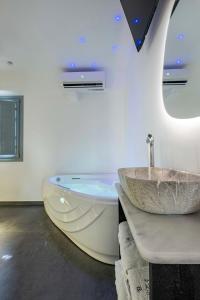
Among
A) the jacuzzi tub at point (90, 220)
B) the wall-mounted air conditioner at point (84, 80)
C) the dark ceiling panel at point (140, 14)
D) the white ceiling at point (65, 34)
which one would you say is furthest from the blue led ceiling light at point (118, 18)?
the jacuzzi tub at point (90, 220)

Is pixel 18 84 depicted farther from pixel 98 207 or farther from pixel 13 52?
pixel 98 207

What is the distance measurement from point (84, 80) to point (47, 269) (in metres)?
2.88

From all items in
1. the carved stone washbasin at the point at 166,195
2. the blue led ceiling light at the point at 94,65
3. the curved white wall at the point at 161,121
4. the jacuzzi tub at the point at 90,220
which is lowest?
the jacuzzi tub at the point at 90,220

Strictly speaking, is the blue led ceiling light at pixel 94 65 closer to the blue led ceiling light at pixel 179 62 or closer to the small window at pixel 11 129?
the small window at pixel 11 129

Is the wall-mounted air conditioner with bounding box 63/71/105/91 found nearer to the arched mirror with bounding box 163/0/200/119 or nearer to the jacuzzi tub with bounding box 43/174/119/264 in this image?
the jacuzzi tub with bounding box 43/174/119/264

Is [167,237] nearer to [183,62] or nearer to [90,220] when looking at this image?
[183,62]

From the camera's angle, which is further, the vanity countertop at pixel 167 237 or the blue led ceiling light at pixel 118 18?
the blue led ceiling light at pixel 118 18

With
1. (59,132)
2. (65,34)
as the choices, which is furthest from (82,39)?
(59,132)

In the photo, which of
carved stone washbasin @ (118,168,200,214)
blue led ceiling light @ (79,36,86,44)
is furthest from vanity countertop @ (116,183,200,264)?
blue led ceiling light @ (79,36,86,44)

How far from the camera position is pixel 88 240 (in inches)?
87.4

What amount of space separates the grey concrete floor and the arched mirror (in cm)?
149

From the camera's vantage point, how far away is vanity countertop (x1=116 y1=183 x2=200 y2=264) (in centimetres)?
50

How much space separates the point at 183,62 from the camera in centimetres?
126

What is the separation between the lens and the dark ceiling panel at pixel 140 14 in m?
1.53
